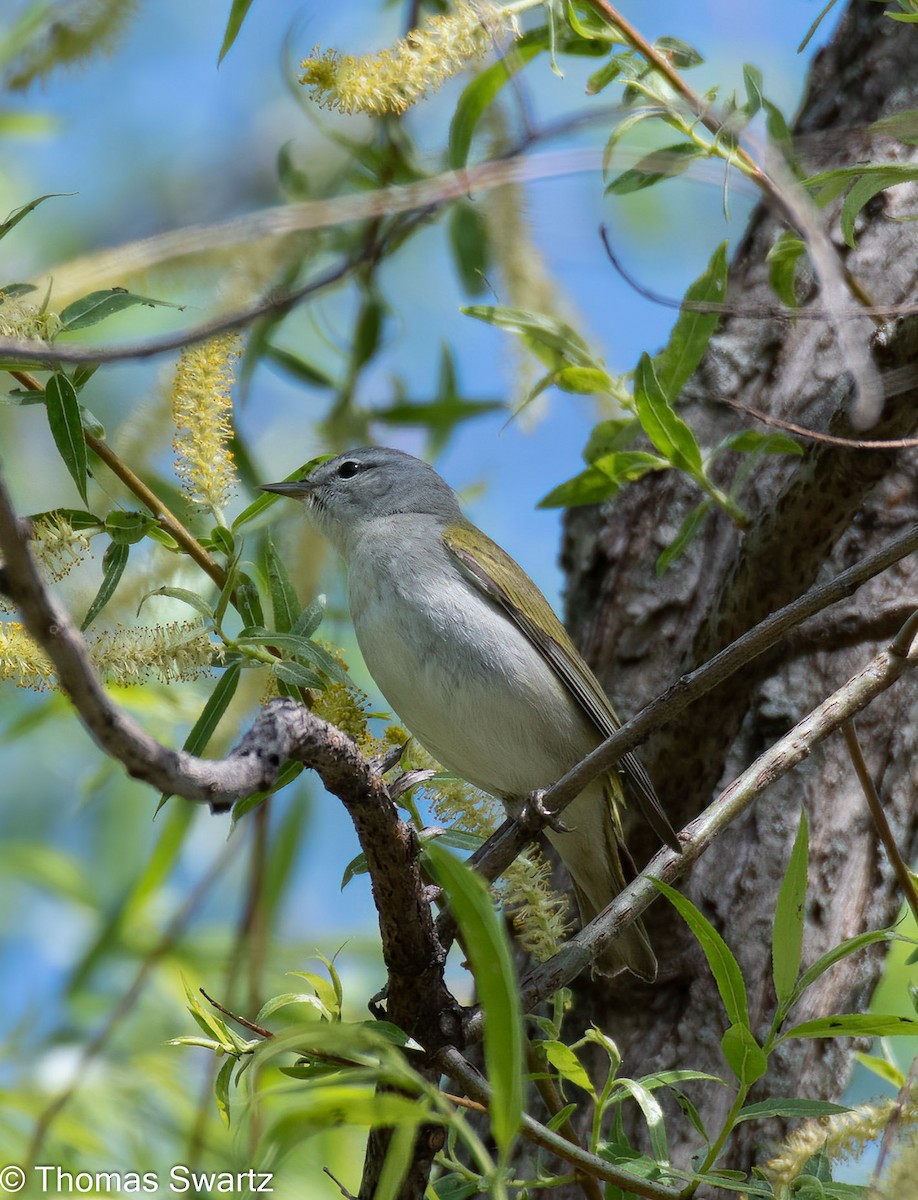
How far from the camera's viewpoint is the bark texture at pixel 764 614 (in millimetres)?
2863

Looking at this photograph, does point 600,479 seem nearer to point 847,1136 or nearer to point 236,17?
point 236,17

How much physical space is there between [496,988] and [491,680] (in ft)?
5.66

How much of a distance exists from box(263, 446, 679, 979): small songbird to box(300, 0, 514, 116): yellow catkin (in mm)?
1206

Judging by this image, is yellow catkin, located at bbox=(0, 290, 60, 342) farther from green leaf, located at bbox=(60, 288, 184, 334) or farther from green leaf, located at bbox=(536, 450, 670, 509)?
green leaf, located at bbox=(536, 450, 670, 509)

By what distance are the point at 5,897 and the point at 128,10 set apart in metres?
4.07

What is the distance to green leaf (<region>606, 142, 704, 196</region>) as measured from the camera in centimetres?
236

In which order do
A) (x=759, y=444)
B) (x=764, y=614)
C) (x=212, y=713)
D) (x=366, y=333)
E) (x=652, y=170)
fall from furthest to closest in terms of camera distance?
(x=366, y=333), (x=764, y=614), (x=759, y=444), (x=652, y=170), (x=212, y=713)

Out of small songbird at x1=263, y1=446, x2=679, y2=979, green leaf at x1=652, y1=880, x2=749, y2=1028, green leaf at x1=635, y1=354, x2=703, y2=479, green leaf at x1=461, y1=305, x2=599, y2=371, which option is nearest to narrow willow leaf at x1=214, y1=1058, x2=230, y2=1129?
green leaf at x1=652, y1=880, x2=749, y2=1028

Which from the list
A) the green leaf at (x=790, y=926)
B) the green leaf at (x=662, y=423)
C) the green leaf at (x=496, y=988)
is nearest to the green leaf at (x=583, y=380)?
the green leaf at (x=662, y=423)

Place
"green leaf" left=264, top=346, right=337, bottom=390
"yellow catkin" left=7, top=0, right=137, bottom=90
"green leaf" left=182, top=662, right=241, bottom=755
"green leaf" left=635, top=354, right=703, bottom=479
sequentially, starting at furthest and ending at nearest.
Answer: "green leaf" left=264, top=346, right=337, bottom=390, "yellow catkin" left=7, top=0, right=137, bottom=90, "green leaf" left=635, top=354, right=703, bottom=479, "green leaf" left=182, top=662, right=241, bottom=755

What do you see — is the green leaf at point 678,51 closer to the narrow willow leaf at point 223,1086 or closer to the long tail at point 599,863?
the long tail at point 599,863

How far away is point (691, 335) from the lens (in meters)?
2.83

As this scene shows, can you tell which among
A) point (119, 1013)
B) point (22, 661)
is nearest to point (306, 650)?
point (22, 661)

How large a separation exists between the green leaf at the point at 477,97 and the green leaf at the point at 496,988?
1.93 m
